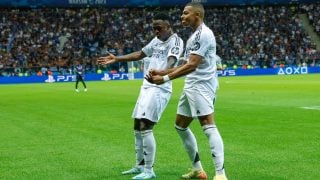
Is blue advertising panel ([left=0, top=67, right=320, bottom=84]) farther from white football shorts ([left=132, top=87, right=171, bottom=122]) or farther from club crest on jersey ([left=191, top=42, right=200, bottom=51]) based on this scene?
club crest on jersey ([left=191, top=42, right=200, bottom=51])

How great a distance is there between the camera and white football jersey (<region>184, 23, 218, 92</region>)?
26.3ft

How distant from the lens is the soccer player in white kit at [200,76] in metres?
8.00

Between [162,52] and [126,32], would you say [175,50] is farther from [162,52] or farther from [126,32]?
[126,32]

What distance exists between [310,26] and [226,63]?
16.3m

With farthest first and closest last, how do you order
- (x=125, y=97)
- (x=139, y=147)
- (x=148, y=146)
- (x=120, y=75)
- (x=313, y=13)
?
(x=313, y=13) < (x=120, y=75) < (x=125, y=97) < (x=139, y=147) < (x=148, y=146)

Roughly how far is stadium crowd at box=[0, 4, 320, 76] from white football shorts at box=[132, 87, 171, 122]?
4996 centimetres

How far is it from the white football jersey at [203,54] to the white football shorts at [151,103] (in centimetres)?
74

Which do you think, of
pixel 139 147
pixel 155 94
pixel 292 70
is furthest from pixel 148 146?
pixel 292 70

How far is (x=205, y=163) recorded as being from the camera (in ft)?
33.8

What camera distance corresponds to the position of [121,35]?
67500 mm

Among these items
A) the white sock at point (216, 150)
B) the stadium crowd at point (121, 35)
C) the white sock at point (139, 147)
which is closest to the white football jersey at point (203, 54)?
the white sock at point (216, 150)

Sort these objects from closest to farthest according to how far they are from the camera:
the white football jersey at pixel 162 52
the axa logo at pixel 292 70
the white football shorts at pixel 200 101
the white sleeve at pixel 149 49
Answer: the white football shorts at pixel 200 101, the white football jersey at pixel 162 52, the white sleeve at pixel 149 49, the axa logo at pixel 292 70

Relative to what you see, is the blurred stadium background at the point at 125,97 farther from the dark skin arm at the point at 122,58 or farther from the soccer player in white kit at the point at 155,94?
the dark skin arm at the point at 122,58

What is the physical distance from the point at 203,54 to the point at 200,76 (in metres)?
0.42
